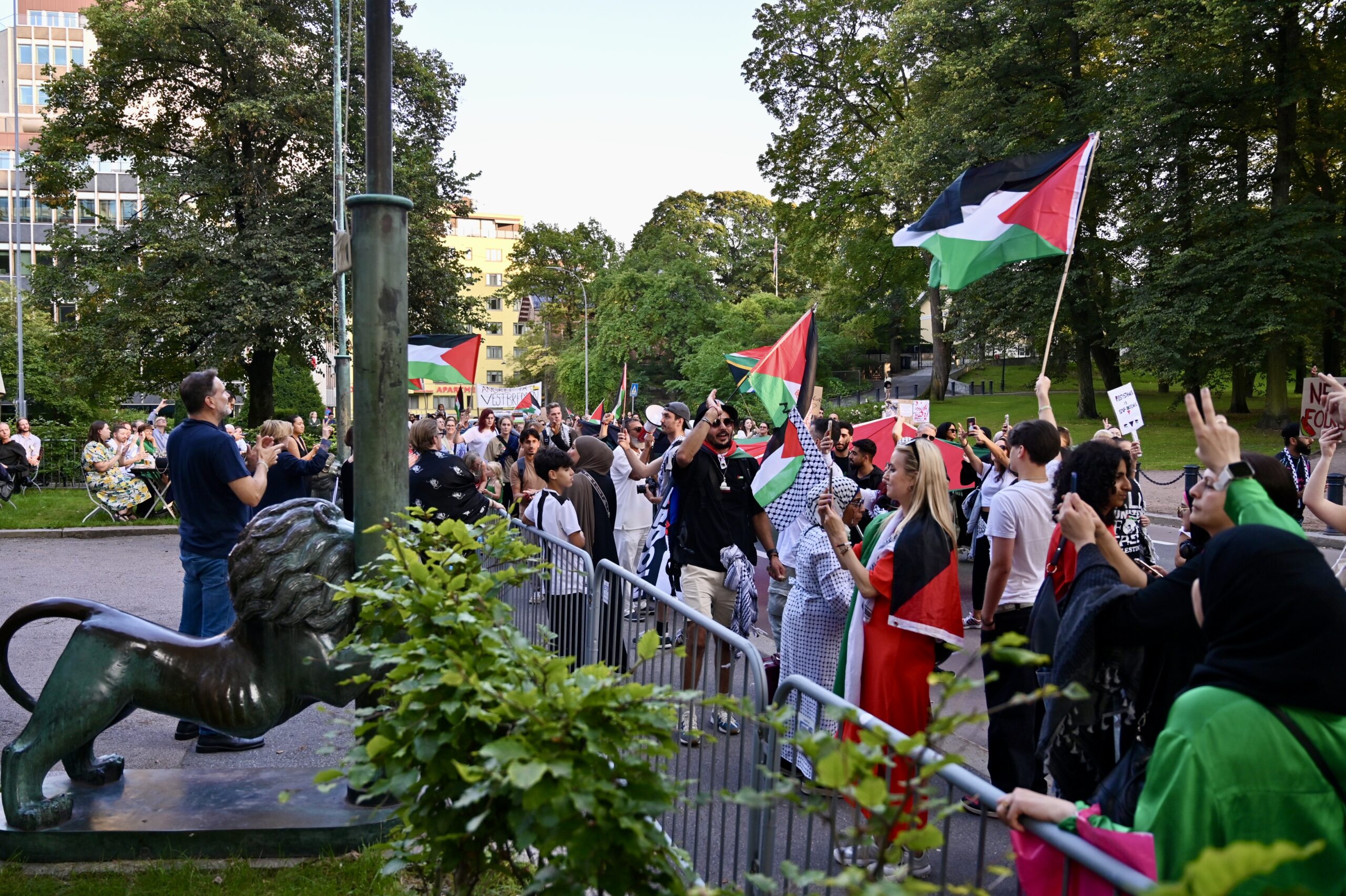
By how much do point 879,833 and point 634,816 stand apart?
57 cm

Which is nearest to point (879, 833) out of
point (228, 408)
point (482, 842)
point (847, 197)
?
point (482, 842)

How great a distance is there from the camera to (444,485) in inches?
300

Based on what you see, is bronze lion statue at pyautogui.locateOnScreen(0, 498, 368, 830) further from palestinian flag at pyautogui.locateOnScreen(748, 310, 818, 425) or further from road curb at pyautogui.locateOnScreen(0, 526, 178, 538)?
road curb at pyautogui.locateOnScreen(0, 526, 178, 538)

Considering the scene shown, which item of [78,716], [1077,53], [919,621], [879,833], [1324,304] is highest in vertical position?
[1077,53]

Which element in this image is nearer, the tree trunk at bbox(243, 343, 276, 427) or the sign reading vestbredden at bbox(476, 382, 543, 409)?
the sign reading vestbredden at bbox(476, 382, 543, 409)

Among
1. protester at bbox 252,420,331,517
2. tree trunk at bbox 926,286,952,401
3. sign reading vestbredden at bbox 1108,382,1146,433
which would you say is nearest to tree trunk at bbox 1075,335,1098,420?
tree trunk at bbox 926,286,952,401

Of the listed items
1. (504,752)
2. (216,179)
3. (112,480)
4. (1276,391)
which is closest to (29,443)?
(112,480)

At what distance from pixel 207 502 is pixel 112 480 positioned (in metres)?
12.8

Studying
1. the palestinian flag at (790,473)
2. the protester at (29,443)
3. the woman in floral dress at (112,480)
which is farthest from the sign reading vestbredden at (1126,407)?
the protester at (29,443)

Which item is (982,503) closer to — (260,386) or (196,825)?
(196,825)

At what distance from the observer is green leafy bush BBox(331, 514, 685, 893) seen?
193 cm

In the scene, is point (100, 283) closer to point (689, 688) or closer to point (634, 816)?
point (689, 688)

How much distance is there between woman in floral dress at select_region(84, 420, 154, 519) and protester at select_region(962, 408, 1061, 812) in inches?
618

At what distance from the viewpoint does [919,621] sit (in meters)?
4.62
